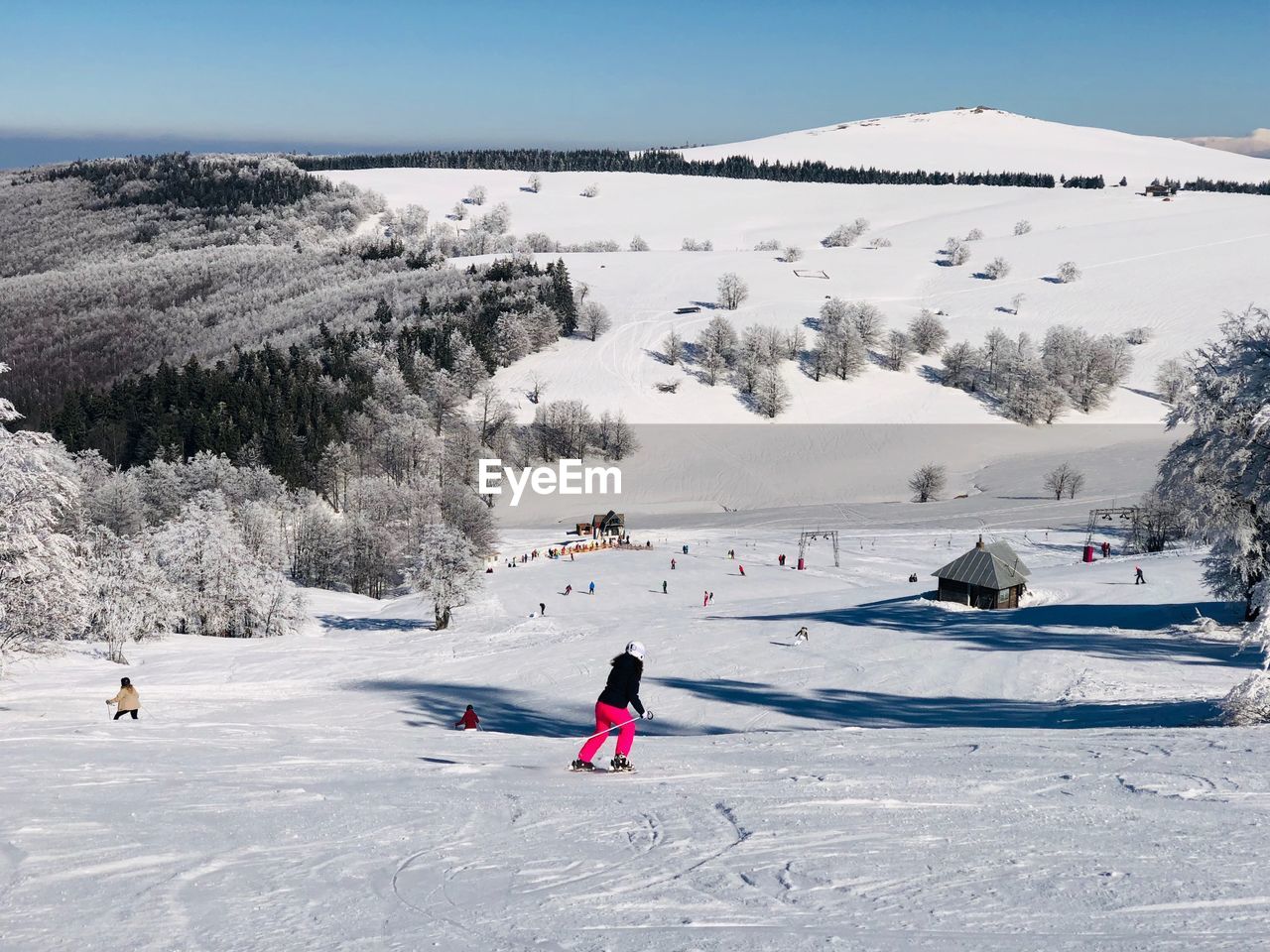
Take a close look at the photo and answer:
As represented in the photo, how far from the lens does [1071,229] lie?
177125 millimetres

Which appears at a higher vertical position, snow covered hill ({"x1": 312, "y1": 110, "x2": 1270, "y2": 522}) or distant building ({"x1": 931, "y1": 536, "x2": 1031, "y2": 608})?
snow covered hill ({"x1": 312, "y1": 110, "x2": 1270, "y2": 522})

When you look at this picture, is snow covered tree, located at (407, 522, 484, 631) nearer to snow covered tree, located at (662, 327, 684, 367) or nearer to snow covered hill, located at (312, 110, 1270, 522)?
snow covered hill, located at (312, 110, 1270, 522)

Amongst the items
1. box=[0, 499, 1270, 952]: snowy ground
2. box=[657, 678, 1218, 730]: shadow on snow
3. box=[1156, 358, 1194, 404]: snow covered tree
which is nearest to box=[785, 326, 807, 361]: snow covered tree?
box=[1156, 358, 1194, 404]: snow covered tree

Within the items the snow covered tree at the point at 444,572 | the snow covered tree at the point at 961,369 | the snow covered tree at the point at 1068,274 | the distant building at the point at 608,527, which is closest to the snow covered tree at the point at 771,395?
the snow covered tree at the point at 961,369

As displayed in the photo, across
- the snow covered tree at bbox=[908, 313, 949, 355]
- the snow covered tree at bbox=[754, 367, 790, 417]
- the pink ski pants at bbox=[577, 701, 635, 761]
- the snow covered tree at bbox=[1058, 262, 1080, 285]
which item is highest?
the snow covered tree at bbox=[1058, 262, 1080, 285]

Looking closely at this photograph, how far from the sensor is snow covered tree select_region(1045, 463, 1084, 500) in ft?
283

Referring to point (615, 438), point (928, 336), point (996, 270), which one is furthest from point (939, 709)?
point (996, 270)

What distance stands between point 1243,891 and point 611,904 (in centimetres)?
445

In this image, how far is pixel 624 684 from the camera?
41.4ft

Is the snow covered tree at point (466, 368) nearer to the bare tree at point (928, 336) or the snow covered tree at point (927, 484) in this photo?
the snow covered tree at point (927, 484)

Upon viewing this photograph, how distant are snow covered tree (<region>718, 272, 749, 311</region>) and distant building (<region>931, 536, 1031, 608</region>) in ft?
315

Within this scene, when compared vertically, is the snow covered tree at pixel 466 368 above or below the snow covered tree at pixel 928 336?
below

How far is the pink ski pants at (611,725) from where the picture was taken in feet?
41.7

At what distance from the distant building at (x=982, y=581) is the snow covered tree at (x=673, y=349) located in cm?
7891
